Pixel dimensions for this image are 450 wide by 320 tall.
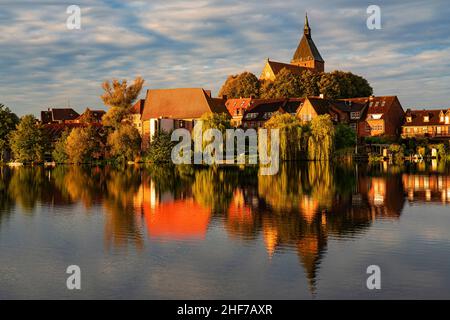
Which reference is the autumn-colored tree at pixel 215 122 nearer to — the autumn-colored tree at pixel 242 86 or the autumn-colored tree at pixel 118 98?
the autumn-colored tree at pixel 118 98

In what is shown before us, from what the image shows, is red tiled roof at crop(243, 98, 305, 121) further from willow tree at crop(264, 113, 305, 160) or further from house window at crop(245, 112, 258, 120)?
willow tree at crop(264, 113, 305, 160)

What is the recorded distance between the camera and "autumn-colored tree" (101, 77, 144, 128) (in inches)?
3063

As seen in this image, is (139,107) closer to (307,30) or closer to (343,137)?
(343,137)

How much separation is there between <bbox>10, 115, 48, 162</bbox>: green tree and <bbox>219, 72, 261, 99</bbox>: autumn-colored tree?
34600mm

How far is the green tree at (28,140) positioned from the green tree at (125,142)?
1092 cm

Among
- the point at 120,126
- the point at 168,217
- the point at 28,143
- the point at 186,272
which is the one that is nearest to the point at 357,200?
the point at 168,217

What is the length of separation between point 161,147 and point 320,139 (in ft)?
63.1

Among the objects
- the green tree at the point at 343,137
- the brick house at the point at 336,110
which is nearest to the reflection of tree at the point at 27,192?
the green tree at the point at 343,137

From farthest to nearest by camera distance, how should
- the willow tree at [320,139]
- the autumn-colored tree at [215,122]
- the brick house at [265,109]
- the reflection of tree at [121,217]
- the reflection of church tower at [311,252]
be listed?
the brick house at [265,109] → the willow tree at [320,139] → the autumn-colored tree at [215,122] → the reflection of tree at [121,217] → the reflection of church tower at [311,252]

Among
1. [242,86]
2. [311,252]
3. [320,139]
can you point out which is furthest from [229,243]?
[242,86]

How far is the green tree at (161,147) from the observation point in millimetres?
71025

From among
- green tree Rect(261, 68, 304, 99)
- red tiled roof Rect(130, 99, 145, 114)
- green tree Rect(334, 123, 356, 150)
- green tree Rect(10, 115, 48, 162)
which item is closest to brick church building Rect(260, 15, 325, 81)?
green tree Rect(261, 68, 304, 99)

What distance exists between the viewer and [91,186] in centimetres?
3966
